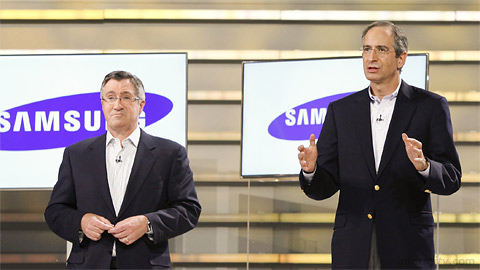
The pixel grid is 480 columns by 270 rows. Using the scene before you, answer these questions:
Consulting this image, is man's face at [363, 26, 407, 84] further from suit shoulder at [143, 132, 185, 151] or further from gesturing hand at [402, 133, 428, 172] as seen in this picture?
suit shoulder at [143, 132, 185, 151]

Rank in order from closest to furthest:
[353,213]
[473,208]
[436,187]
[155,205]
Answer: [436,187] < [353,213] < [155,205] < [473,208]

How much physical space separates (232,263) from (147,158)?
2206mm

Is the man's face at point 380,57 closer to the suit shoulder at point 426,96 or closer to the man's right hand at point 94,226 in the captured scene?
the suit shoulder at point 426,96

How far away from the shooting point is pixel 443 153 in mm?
2268

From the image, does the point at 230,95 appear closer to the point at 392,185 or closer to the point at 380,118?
the point at 380,118

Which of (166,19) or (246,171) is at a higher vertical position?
(166,19)

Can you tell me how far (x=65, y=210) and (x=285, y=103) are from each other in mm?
1706

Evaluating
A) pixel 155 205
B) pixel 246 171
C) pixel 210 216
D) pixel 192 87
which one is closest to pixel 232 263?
pixel 210 216

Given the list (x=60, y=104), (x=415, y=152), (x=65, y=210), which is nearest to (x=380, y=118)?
(x=415, y=152)

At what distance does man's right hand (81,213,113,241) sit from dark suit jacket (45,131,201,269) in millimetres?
39

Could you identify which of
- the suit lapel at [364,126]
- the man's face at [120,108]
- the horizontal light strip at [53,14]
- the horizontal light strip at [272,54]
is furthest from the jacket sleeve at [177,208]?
the horizontal light strip at [53,14]

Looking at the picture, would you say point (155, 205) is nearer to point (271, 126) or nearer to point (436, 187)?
point (436, 187)

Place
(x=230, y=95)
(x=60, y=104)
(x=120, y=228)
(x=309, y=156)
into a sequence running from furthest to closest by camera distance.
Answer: (x=230, y=95) < (x=60, y=104) < (x=120, y=228) < (x=309, y=156)

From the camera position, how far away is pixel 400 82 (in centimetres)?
244
